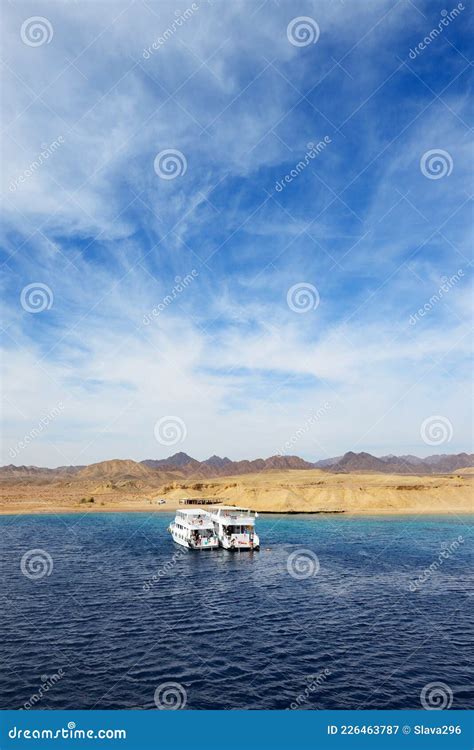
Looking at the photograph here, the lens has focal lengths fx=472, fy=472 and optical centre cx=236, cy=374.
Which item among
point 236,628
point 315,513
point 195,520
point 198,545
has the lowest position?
point 236,628

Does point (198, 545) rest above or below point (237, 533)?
below

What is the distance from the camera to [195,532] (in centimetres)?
7956

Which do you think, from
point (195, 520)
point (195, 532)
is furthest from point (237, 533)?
point (195, 520)

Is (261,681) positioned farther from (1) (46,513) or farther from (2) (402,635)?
(1) (46,513)

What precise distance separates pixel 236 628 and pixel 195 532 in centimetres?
4229

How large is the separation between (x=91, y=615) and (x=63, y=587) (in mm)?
11974

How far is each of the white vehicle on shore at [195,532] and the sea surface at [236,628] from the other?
2536 millimetres

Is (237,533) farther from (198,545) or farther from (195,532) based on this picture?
(195,532)

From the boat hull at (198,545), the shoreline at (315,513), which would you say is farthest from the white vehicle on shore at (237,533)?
the shoreline at (315,513)

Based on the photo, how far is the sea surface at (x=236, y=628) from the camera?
26.9m

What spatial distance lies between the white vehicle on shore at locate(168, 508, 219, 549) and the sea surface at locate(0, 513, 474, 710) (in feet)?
8.32

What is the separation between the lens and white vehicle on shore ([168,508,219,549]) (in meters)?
78.9

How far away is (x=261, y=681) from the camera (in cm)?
2806
